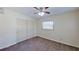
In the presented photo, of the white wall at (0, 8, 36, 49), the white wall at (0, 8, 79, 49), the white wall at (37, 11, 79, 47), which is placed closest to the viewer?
the white wall at (0, 8, 36, 49)

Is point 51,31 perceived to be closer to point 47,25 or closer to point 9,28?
point 47,25

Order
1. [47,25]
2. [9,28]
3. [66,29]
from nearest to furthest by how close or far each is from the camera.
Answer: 1. [9,28]
2. [66,29]
3. [47,25]

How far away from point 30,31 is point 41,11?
12.8ft

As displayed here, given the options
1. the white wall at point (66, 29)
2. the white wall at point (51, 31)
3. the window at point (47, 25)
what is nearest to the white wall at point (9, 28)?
the white wall at point (51, 31)

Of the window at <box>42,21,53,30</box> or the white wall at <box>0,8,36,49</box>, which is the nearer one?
the white wall at <box>0,8,36,49</box>

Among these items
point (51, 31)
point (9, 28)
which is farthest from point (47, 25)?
point (9, 28)

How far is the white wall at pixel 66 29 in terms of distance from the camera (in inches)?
169

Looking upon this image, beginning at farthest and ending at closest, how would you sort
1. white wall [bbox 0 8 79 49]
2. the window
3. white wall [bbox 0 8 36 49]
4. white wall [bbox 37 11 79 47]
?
the window
white wall [bbox 37 11 79 47]
white wall [bbox 0 8 79 49]
white wall [bbox 0 8 36 49]

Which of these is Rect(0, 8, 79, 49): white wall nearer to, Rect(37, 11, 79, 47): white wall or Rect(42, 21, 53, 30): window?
Rect(37, 11, 79, 47): white wall

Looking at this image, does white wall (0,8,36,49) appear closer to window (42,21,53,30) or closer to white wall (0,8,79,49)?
Answer: white wall (0,8,79,49)

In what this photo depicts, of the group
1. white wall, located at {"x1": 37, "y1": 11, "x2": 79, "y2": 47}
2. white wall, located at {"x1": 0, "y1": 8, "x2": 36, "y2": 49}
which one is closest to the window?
white wall, located at {"x1": 37, "y1": 11, "x2": 79, "y2": 47}

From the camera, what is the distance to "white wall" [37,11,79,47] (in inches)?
169

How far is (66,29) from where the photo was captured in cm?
487
